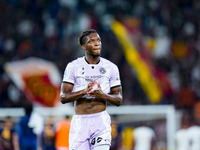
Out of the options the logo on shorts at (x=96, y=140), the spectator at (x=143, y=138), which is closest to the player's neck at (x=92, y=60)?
the logo on shorts at (x=96, y=140)

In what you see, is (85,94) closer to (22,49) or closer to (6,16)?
(22,49)

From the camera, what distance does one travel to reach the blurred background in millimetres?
15844

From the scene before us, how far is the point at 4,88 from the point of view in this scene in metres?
15.3

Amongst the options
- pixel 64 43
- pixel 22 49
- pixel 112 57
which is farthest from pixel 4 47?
pixel 112 57

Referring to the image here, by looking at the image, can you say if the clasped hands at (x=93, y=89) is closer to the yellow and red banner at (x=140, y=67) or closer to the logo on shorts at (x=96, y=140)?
the logo on shorts at (x=96, y=140)

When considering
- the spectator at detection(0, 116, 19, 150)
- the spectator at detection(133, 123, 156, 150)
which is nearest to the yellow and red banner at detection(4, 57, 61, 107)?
the spectator at detection(0, 116, 19, 150)

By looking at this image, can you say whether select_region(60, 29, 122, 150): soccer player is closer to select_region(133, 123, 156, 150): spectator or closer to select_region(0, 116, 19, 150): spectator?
select_region(0, 116, 19, 150): spectator

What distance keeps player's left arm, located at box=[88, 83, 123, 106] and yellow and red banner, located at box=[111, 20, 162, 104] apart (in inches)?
369

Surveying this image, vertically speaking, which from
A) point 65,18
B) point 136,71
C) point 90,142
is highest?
point 65,18

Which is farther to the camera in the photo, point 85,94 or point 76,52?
point 76,52

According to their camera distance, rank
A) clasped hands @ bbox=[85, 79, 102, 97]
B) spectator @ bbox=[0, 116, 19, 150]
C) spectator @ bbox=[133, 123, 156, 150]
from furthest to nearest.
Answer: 1. spectator @ bbox=[133, 123, 156, 150]
2. spectator @ bbox=[0, 116, 19, 150]
3. clasped hands @ bbox=[85, 79, 102, 97]

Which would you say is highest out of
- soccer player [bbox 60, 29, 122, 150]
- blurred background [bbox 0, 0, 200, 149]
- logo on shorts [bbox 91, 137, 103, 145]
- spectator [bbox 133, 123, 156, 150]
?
blurred background [bbox 0, 0, 200, 149]

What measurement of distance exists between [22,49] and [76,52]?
62.8 inches

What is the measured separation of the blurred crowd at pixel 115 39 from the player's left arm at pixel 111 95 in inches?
356
